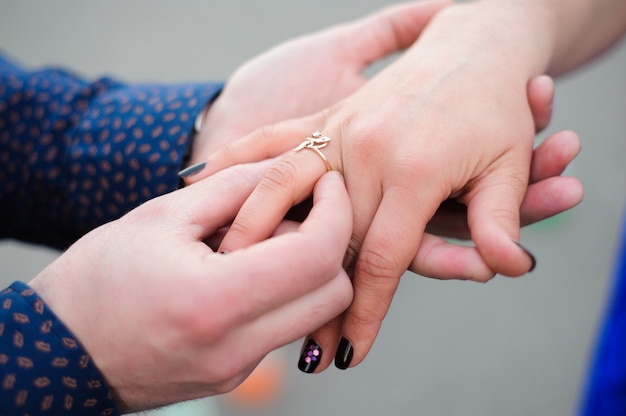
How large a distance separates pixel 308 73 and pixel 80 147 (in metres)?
0.39

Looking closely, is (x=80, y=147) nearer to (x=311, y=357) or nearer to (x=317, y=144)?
(x=317, y=144)

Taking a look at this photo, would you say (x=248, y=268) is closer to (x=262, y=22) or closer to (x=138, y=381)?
(x=138, y=381)

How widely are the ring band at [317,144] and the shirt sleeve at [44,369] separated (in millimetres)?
336

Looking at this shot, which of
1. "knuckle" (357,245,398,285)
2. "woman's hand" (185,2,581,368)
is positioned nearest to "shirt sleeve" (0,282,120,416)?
"woman's hand" (185,2,581,368)

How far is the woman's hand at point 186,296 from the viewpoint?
1.58ft

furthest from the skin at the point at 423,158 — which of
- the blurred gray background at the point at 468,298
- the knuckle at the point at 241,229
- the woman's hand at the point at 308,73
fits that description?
the blurred gray background at the point at 468,298

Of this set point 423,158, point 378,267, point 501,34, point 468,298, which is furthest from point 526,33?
point 468,298

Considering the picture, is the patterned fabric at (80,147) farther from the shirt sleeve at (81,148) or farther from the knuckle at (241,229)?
the knuckle at (241,229)

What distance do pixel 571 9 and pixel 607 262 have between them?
951mm

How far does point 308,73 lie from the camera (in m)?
0.93

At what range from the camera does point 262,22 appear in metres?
2.11

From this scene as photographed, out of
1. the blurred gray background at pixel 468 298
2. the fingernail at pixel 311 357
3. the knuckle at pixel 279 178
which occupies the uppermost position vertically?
the knuckle at pixel 279 178

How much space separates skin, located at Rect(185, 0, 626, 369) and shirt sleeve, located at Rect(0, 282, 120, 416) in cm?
19

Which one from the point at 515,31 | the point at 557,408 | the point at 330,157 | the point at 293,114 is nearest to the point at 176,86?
the point at 293,114
